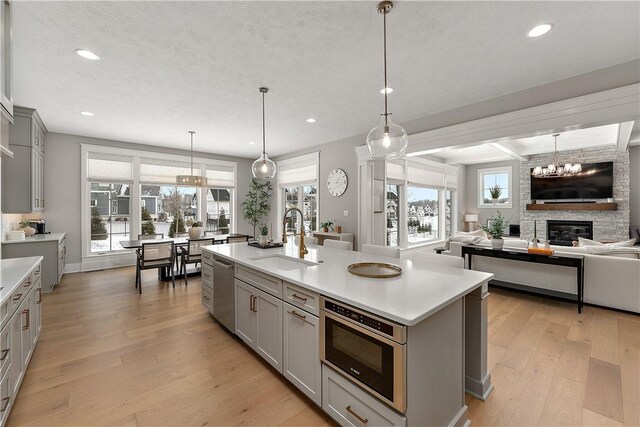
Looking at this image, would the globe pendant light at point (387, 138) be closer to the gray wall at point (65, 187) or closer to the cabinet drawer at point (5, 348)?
the cabinet drawer at point (5, 348)

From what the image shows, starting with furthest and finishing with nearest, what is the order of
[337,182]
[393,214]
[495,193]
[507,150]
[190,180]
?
1. [495,193]
2. [393,214]
3. [507,150]
4. [337,182]
5. [190,180]

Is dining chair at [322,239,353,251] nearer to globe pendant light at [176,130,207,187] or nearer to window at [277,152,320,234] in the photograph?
window at [277,152,320,234]

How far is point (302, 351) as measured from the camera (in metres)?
1.91

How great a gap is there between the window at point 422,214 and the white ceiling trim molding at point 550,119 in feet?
9.71

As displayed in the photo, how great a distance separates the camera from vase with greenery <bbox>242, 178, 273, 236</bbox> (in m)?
7.75

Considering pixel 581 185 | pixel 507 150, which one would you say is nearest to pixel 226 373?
pixel 507 150

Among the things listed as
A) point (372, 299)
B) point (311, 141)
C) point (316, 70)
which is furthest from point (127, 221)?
point (372, 299)

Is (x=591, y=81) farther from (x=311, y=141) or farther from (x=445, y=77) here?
(x=311, y=141)

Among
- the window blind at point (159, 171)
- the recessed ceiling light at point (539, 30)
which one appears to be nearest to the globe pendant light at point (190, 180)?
the window blind at point (159, 171)

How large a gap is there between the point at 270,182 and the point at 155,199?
289cm

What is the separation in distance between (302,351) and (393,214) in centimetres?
520

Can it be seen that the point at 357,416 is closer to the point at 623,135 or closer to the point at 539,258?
the point at 539,258

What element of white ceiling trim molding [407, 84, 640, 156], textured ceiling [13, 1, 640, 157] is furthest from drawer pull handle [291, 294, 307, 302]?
white ceiling trim molding [407, 84, 640, 156]

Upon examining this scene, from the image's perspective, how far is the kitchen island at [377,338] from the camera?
4.46ft
